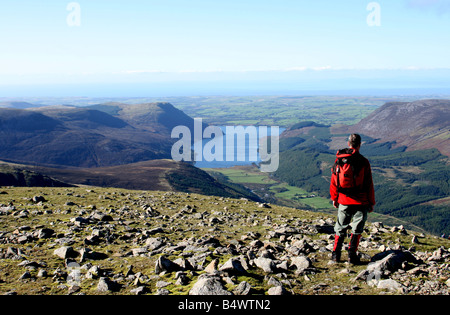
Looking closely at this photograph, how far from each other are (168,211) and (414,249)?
16.3 meters

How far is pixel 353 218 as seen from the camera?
41.6ft

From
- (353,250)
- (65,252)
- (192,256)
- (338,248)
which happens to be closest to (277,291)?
(338,248)

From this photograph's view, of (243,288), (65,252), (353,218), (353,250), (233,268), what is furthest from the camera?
(65,252)

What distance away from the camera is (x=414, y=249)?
15.1m

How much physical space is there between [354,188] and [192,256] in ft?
23.1

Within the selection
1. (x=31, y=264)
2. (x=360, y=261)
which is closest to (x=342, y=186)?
(x=360, y=261)

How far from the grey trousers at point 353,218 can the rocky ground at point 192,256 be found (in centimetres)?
129

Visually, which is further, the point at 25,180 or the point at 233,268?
the point at 25,180

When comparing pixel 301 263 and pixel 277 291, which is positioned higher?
pixel 277 291

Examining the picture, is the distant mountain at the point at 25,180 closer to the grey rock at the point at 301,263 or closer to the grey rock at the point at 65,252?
the grey rock at the point at 65,252

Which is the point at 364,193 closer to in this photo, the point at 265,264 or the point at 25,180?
the point at 265,264

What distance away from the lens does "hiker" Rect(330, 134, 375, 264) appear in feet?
39.4

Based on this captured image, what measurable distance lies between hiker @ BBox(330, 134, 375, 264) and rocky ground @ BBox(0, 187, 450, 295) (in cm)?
97
